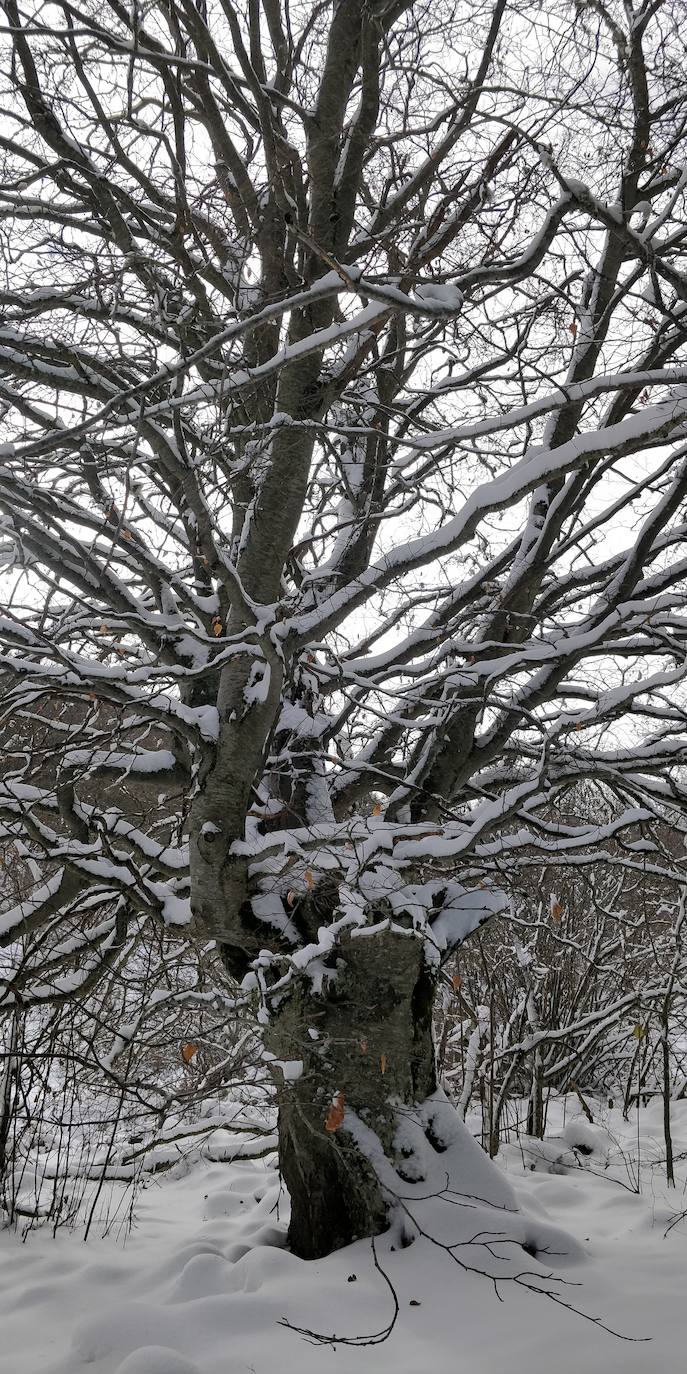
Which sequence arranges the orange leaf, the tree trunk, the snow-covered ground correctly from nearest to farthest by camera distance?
the snow-covered ground, the orange leaf, the tree trunk

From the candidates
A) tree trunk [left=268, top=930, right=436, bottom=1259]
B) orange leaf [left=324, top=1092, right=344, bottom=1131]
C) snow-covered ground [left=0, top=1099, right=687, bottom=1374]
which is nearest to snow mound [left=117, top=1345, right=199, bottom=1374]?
snow-covered ground [left=0, top=1099, right=687, bottom=1374]

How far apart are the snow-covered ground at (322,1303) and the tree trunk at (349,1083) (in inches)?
7.4

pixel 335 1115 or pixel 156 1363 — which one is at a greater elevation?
pixel 335 1115

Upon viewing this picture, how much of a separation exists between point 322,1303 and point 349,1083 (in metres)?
0.81

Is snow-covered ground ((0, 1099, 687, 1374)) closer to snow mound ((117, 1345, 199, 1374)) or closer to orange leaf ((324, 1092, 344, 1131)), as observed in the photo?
snow mound ((117, 1345, 199, 1374))

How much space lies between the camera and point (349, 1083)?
11.6 feet

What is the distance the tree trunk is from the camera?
343 cm

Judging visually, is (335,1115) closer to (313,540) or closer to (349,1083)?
(349,1083)

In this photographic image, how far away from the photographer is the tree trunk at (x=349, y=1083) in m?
3.43

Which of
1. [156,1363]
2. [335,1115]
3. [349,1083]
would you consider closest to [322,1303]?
[335,1115]

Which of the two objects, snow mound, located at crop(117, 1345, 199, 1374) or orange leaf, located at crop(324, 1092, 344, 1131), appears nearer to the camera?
snow mound, located at crop(117, 1345, 199, 1374)

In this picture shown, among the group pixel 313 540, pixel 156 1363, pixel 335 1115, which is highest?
pixel 313 540

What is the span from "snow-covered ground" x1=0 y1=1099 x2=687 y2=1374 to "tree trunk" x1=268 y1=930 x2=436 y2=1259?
188 mm

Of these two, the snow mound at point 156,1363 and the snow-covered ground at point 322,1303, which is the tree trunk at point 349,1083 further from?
the snow mound at point 156,1363
